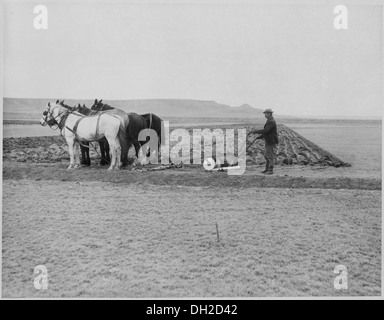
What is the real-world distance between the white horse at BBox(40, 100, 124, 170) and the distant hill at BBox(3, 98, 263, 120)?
0.37ft

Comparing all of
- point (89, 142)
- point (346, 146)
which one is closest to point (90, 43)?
point (89, 142)

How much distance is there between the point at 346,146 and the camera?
10.4 feet

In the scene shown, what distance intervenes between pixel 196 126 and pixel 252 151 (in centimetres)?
50

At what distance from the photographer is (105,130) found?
3.25 metres

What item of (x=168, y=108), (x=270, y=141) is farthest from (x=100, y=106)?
(x=270, y=141)

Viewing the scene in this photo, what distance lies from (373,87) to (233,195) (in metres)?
1.41

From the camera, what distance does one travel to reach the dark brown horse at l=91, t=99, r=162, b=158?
124 inches

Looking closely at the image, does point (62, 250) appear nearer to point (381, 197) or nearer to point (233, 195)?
point (233, 195)

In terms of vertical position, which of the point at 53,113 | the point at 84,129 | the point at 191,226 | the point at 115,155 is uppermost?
the point at 53,113

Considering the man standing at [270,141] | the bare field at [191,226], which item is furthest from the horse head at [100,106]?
the man standing at [270,141]

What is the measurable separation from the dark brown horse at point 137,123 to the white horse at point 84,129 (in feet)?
0.23

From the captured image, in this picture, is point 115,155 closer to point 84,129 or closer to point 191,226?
→ point 84,129
